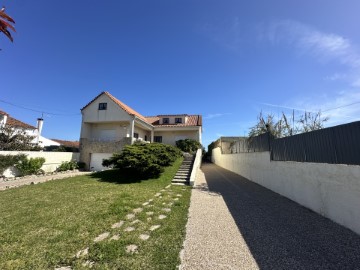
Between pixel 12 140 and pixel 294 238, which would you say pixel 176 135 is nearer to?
pixel 12 140

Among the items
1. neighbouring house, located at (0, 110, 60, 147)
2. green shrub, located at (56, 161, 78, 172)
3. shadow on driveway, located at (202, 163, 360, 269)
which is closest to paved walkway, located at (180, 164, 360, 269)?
shadow on driveway, located at (202, 163, 360, 269)

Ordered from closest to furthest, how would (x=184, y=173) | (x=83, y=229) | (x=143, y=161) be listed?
(x=83, y=229) < (x=143, y=161) < (x=184, y=173)

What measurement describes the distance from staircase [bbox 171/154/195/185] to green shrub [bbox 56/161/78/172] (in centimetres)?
1050

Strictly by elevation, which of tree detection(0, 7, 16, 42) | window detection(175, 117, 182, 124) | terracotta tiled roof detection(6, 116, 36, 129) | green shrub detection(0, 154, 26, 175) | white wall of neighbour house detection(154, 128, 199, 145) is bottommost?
green shrub detection(0, 154, 26, 175)

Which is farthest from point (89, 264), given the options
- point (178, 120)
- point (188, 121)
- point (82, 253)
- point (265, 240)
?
Result: point (188, 121)

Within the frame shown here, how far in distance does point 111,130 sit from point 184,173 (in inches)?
479

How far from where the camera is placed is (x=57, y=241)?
3.94 metres

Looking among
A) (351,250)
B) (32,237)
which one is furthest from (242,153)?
(32,237)

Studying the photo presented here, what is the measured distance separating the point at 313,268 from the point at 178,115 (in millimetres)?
23982

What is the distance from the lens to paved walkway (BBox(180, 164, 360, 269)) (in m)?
3.31

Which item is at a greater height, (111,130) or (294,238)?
(111,130)

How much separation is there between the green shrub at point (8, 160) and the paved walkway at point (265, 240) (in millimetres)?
13416

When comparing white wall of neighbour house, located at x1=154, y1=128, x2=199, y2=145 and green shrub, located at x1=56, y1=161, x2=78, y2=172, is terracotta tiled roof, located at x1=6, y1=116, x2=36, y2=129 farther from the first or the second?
white wall of neighbour house, located at x1=154, y1=128, x2=199, y2=145

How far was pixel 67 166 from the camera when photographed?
57.6 feet
